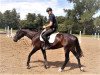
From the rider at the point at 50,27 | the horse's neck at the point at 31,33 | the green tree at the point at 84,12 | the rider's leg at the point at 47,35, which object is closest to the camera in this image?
the rider at the point at 50,27

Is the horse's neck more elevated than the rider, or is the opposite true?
the rider

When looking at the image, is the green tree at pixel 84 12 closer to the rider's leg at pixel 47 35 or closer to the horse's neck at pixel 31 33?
the horse's neck at pixel 31 33

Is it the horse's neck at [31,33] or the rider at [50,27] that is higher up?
the rider at [50,27]

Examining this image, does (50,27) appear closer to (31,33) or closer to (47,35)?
(47,35)

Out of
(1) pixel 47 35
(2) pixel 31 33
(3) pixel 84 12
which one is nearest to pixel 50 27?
(1) pixel 47 35

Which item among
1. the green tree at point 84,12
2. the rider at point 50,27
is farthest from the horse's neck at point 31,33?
the green tree at point 84,12

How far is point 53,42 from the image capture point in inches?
460

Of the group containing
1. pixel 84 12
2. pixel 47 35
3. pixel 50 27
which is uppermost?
pixel 50 27

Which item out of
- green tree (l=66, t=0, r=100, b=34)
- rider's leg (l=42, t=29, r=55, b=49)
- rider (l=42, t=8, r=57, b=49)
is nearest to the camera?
rider (l=42, t=8, r=57, b=49)

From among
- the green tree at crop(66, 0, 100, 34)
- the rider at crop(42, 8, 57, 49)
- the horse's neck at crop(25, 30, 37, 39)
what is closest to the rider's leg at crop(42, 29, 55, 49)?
the rider at crop(42, 8, 57, 49)

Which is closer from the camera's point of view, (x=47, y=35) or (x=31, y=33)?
(x=47, y=35)

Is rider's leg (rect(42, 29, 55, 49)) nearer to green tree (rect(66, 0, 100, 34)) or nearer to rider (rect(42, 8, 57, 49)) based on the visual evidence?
rider (rect(42, 8, 57, 49))

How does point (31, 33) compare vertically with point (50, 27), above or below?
below

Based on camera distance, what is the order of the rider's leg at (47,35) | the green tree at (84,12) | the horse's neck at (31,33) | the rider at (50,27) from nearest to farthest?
1. the rider at (50,27)
2. the rider's leg at (47,35)
3. the horse's neck at (31,33)
4. the green tree at (84,12)
